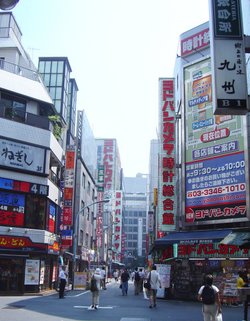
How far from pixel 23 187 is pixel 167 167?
369 inches

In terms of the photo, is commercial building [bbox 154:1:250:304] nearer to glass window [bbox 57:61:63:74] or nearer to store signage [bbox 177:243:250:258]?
store signage [bbox 177:243:250:258]

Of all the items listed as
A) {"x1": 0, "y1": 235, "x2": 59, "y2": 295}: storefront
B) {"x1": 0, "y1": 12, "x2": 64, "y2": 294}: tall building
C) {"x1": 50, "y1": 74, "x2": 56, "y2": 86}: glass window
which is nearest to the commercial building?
{"x1": 0, "y1": 235, "x2": 59, "y2": 295}: storefront

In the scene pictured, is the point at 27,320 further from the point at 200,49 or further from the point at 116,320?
the point at 200,49

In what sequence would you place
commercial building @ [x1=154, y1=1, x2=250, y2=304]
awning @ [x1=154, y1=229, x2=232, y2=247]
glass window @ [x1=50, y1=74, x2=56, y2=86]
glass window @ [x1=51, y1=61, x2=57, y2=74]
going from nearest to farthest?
awning @ [x1=154, y1=229, x2=232, y2=247] → commercial building @ [x1=154, y1=1, x2=250, y2=304] → glass window @ [x1=50, y1=74, x2=56, y2=86] → glass window @ [x1=51, y1=61, x2=57, y2=74]

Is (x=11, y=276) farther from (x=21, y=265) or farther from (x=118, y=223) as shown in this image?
(x=118, y=223)

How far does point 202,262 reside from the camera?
23.2 m

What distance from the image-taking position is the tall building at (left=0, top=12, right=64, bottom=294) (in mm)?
27969

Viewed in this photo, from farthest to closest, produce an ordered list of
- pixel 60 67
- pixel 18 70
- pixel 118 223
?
pixel 118 223, pixel 60 67, pixel 18 70

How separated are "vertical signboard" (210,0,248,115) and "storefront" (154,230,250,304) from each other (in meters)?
10.8

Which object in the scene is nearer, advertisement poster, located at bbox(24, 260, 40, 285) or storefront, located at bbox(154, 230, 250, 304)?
storefront, located at bbox(154, 230, 250, 304)

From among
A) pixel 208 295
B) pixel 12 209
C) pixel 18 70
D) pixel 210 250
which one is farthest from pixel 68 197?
pixel 208 295

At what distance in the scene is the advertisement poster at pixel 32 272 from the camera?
2809 centimetres

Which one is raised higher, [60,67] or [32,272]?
[60,67]

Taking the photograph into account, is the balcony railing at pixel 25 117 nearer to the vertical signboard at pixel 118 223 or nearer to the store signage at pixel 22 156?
the store signage at pixel 22 156
